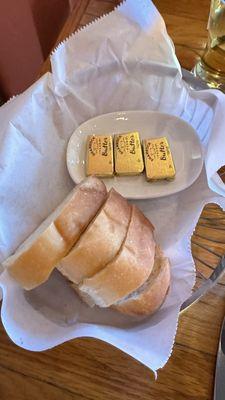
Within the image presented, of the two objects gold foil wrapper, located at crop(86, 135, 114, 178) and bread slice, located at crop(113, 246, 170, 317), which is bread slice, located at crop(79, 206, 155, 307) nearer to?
bread slice, located at crop(113, 246, 170, 317)

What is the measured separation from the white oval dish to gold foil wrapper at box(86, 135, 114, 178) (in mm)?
16

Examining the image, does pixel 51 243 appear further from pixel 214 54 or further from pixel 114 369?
pixel 214 54

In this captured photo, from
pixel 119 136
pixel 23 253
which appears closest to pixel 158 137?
pixel 119 136

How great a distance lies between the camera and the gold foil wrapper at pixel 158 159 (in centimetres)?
66

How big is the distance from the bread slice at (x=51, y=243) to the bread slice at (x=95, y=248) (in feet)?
0.05

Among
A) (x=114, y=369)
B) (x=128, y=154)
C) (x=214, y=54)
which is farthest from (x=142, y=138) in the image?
(x=114, y=369)

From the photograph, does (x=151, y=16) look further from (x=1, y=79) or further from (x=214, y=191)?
(x=1, y=79)

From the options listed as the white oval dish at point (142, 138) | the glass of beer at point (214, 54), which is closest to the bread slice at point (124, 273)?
the white oval dish at point (142, 138)

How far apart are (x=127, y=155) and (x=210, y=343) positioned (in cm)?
30

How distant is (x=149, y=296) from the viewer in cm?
54

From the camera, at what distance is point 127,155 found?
0.68 meters

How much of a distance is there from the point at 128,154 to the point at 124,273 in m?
0.22

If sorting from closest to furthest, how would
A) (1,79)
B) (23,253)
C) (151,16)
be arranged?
(23,253), (151,16), (1,79)

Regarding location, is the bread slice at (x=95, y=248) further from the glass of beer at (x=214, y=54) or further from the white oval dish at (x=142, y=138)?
the glass of beer at (x=214, y=54)
